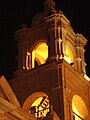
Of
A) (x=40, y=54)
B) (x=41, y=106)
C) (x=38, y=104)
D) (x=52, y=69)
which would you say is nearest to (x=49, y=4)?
(x=40, y=54)

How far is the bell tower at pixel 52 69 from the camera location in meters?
37.4

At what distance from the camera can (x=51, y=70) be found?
38.3m

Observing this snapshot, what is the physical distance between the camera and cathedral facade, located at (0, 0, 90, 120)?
3732 centimetres

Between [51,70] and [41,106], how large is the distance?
103 inches

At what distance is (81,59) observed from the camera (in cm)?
4169

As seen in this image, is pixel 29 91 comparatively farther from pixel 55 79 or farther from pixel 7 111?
pixel 7 111

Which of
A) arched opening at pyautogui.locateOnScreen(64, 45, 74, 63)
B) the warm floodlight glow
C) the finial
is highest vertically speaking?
the finial

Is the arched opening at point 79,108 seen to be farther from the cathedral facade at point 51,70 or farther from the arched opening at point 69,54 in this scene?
the arched opening at point 69,54

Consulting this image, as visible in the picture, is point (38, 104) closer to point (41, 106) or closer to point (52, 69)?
point (41, 106)

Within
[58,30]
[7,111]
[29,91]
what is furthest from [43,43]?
[7,111]

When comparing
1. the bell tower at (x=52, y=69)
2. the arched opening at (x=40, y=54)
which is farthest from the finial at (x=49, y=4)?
the arched opening at (x=40, y=54)

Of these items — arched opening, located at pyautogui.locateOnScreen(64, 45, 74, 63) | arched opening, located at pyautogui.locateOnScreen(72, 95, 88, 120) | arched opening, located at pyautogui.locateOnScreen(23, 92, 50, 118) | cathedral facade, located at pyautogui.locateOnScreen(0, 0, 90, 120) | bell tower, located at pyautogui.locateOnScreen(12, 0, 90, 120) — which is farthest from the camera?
arched opening, located at pyautogui.locateOnScreen(64, 45, 74, 63)

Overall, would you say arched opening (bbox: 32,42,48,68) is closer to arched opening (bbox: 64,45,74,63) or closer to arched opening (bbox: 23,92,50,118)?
arched opening (bbox: 64,45,74,63)

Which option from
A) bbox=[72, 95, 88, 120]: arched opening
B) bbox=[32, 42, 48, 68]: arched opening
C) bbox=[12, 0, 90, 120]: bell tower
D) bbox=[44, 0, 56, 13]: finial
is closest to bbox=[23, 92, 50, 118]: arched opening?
bbox=[12, 0, 90, 120]: bell tower
